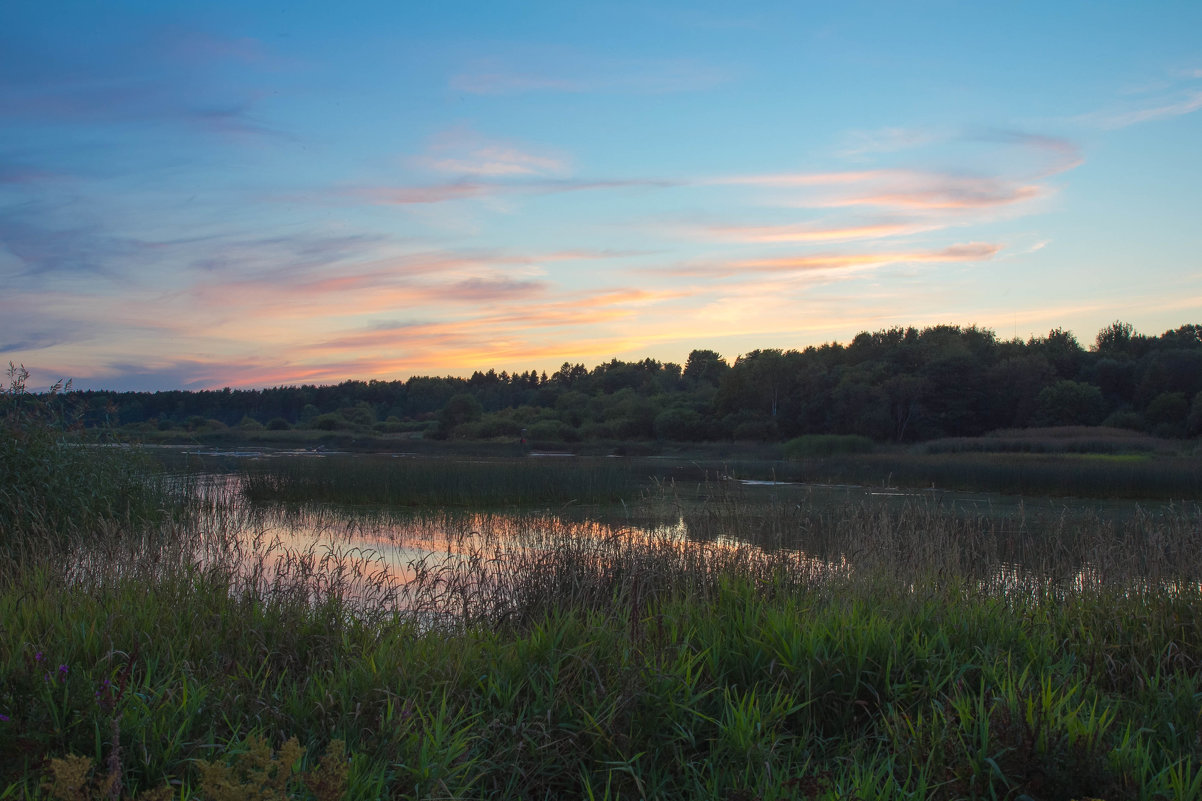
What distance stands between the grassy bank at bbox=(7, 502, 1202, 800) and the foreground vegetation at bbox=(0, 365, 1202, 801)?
0.02m

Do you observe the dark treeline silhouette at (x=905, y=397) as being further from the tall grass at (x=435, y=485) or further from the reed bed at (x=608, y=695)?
the reed bed at (x=608, y=695)

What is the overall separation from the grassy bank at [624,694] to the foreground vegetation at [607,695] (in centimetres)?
2

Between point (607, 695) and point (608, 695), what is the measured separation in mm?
12

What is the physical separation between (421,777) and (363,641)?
75.0 inches

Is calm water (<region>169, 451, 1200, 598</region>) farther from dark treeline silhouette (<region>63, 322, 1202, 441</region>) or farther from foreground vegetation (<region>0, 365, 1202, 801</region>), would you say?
dark treeline silhouette (<region>63, 322, 1202, 441</region>)

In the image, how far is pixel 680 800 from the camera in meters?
3.28

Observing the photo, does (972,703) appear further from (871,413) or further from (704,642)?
(871,413)

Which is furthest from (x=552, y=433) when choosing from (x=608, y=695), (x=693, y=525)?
(x=608, y=695)

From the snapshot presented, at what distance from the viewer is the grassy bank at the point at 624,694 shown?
3.09 m

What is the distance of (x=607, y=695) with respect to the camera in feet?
12.2

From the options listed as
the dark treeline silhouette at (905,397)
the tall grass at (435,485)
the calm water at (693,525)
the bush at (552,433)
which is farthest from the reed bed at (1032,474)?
the bush at (552,433)

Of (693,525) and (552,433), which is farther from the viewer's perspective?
(552,433)

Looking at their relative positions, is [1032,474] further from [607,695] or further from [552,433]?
[552,433]

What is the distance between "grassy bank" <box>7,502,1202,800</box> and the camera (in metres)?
3.09
